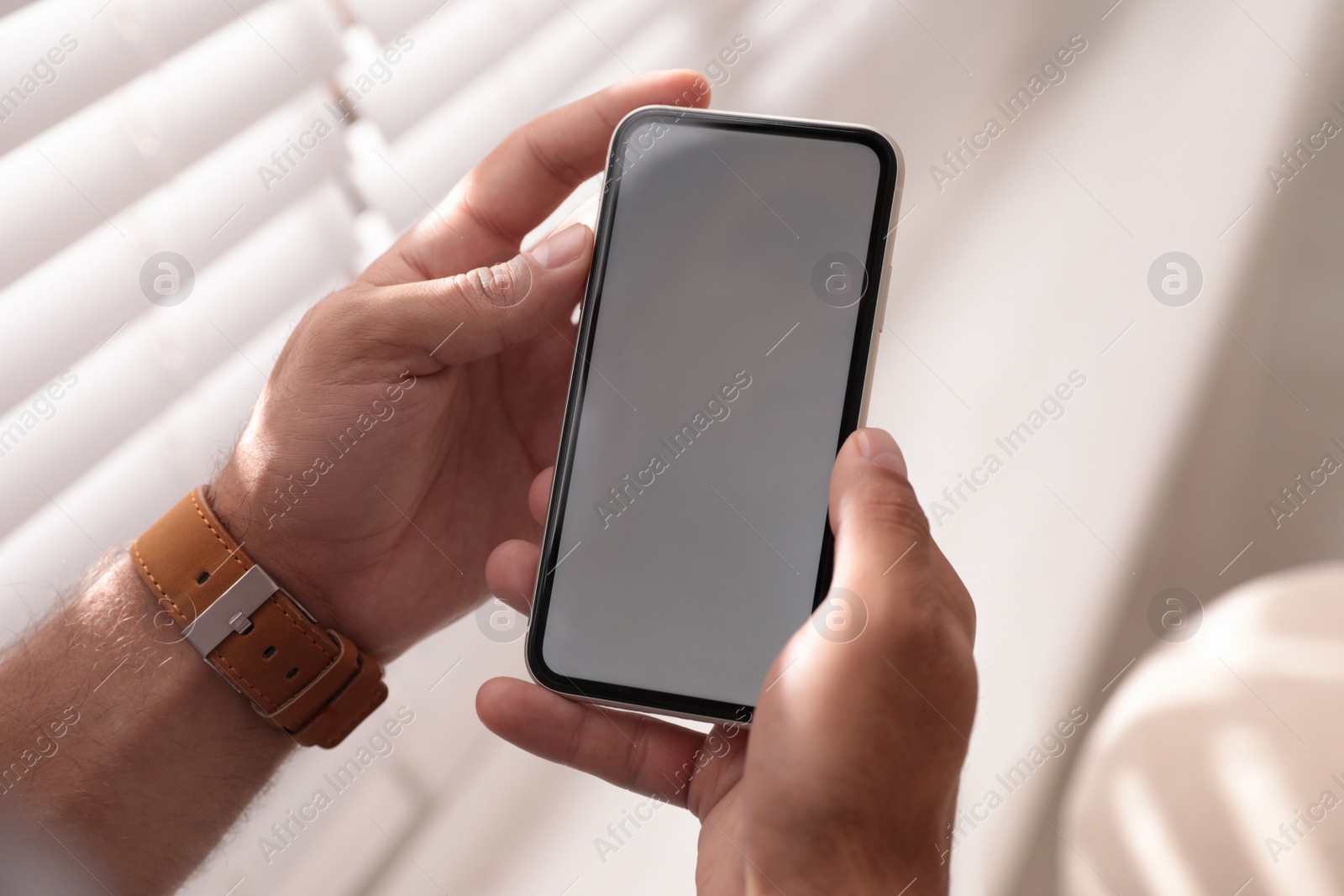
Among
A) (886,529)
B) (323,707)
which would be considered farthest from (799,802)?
(323,707)

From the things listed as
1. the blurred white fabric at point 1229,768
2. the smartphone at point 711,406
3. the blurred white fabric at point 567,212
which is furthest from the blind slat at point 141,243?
the blurred white fabric at point 1229,768

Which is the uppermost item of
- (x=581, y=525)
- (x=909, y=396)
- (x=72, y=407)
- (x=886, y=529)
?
(x=72, y=407)

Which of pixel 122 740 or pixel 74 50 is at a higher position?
pixel 74 50

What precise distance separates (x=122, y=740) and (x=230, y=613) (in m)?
0.12

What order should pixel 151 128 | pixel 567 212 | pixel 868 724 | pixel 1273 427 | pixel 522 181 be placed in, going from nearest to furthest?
pixel 868 724, pixel 151 128, pixel 522 181, pixel 567 212, pixel 1273 427

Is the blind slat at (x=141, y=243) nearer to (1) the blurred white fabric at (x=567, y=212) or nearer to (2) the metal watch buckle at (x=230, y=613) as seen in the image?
(1) the blurred white fabric at (x=567, y=212)

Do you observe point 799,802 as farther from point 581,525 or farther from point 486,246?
point 486,246

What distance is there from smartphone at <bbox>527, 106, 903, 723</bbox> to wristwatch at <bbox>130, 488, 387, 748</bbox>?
195mm

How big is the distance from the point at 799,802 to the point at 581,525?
0.82 ft

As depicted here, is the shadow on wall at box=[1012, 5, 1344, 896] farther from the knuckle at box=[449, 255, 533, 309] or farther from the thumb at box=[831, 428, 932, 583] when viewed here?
the knuckle at box=[449, 255, 533, 309]

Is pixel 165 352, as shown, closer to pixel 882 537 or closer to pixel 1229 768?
pixel 882 537

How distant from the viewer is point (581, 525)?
0.63 metres

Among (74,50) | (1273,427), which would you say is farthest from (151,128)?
(1273,427)

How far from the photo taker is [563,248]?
65 centimetres
